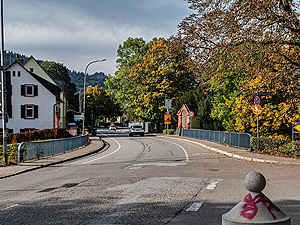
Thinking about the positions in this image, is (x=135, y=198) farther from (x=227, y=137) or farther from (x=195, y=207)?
(x=227, y=137)

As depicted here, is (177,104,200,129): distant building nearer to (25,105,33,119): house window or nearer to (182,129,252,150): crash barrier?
(182,129,252,150): crash barrier

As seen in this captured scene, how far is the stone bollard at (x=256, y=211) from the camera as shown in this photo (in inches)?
112

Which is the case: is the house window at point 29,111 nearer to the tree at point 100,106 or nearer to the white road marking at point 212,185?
the white road marking at point 212,185

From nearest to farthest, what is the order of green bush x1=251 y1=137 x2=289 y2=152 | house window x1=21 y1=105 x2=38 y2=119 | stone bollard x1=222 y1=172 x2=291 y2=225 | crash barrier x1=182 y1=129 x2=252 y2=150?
stone bollard x1=222 y1=172 x2=291 y2=225 < green bush x1=251 y1=137 x2=289 y2=152 < crash barrier x1=182 y1=129 x2=252 y2=150 < house window x1=21 y1=105 x2=38 y2=119

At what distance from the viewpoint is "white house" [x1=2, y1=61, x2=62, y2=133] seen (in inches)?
1934

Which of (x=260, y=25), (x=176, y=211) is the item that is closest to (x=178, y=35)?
(x=260, y=25)

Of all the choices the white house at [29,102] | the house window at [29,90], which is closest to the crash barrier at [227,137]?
the white house at [29,102]

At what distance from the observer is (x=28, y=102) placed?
164 ft

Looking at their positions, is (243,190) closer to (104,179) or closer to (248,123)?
(104,179)

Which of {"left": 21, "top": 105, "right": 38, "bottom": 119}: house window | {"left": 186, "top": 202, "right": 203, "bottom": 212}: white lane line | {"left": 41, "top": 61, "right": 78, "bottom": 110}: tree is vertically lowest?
{"left": 186, "top": 202, "right": 203, "bottom": 212}: white lane line

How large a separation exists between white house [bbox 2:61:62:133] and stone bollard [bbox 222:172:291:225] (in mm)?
47616

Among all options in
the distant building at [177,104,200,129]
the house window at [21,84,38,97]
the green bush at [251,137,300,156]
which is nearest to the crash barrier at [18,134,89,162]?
the green bush at [251,137,300,156]

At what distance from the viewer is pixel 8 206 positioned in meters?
7.39

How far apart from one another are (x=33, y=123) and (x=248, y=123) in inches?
1356
